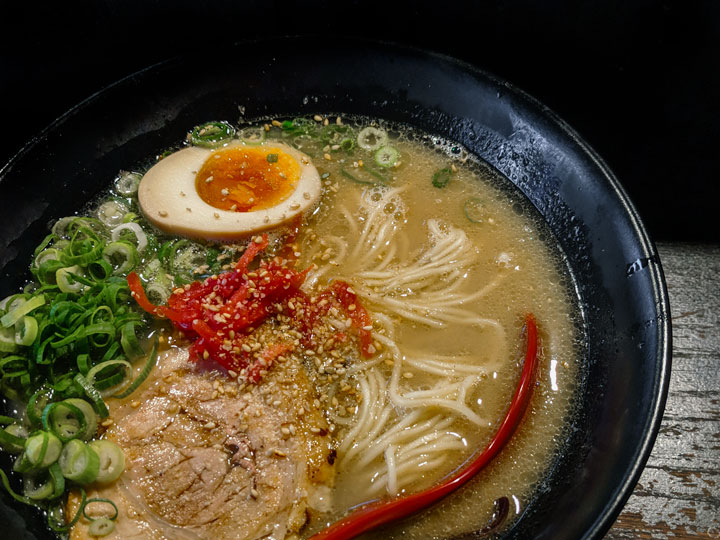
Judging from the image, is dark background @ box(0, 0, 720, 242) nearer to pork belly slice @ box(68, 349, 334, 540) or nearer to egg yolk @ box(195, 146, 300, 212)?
egg yolk @ box(195, 146, 300, 212)

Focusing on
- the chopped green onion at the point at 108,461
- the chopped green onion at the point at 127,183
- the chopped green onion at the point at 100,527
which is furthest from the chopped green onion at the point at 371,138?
the chopped green onion at the point at 100,527

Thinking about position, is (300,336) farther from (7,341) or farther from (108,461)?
(7,341)

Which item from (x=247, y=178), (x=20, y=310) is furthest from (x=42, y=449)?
(x=247, y=178)

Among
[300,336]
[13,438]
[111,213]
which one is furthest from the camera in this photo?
[111,213]

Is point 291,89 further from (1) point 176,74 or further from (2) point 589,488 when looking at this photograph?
(2) point 589,488

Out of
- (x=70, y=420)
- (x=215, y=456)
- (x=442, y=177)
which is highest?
(x=442, y=177)

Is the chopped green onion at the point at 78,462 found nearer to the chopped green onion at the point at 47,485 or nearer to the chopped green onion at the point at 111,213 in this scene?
the chopped green onion at the point at 47,485
